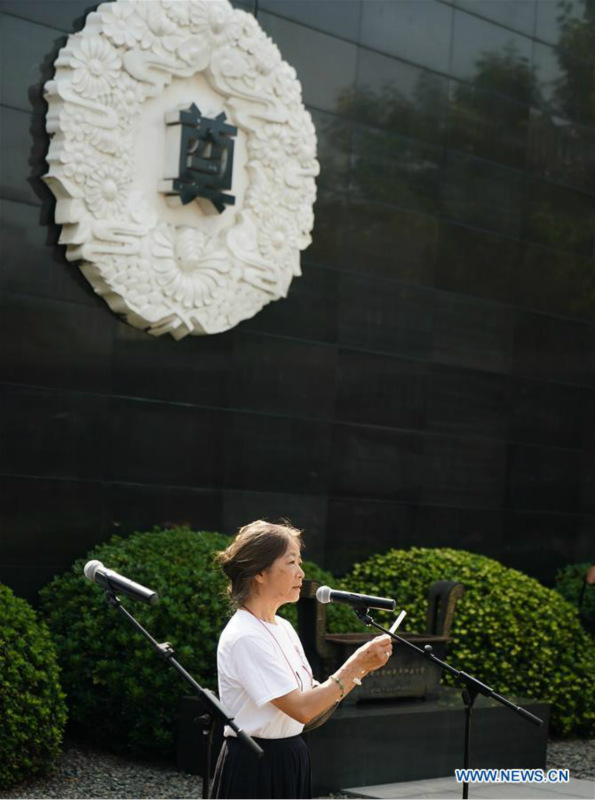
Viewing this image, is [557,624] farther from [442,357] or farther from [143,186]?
[143,186]

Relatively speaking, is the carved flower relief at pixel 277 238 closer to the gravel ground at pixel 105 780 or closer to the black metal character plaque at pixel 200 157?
the black metal character plaque at pixel 200 157

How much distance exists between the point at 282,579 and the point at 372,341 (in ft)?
20.1

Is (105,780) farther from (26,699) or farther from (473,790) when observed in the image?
(473,790)

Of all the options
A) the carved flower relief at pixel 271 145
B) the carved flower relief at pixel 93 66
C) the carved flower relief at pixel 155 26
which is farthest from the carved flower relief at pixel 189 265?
the carved flower relief at pixel 155 26

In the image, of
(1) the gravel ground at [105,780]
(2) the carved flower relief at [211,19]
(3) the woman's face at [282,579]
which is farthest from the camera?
(2) the carved flower relief at [211,19]

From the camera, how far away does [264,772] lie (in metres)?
4.29

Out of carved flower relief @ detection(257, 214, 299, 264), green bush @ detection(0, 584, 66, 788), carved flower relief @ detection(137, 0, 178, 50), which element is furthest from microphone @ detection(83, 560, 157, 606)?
carved flower relief @ detection(257, 214, 299, 264)

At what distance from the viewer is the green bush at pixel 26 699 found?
7.00m

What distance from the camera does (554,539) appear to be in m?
11.9

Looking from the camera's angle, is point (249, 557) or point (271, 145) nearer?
point (249, 557)

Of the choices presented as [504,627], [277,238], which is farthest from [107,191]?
[504,627]

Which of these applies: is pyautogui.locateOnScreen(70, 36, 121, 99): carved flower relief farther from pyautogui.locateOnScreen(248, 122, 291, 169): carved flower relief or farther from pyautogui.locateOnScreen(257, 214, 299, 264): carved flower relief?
pyautogui.locateOnScreen(257, 214, 299, 264): carved flower relief

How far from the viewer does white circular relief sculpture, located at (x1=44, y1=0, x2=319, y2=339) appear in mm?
8453

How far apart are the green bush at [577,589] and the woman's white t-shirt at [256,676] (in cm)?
685
